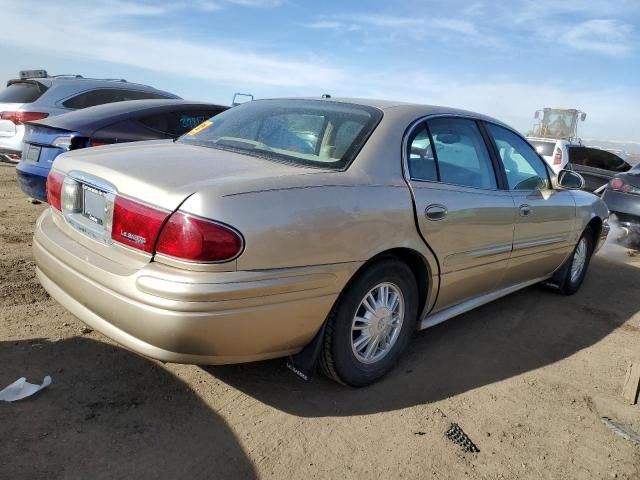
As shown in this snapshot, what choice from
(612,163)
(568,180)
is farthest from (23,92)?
(612,163)

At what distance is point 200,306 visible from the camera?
212cm

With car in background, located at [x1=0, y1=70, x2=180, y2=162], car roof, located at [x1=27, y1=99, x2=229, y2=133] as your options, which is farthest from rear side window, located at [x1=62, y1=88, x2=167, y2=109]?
car roof, located at [x1=27, y1=99, x2=229, y2=133]

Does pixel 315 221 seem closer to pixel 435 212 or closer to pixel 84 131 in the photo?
pixel 435 212

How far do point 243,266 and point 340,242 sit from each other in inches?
20.5

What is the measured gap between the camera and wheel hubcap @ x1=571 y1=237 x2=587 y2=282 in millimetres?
5036

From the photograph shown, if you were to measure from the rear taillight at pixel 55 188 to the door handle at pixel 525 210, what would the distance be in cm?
300

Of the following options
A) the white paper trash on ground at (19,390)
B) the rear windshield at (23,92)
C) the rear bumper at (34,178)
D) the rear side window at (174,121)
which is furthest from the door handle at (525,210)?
the rear windshield at (23,92)

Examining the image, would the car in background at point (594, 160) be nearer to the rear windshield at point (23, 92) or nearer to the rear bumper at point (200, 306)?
the rear windshield at point (23, 92)

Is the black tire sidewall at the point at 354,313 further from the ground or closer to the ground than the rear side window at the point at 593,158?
closer to the ground

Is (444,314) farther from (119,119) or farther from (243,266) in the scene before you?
(119,119)

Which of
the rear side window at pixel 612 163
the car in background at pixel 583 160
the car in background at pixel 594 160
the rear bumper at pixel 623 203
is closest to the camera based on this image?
the rear bumper at pixel 623 203

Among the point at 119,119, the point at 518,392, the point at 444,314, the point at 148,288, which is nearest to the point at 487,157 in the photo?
the point at 444,314

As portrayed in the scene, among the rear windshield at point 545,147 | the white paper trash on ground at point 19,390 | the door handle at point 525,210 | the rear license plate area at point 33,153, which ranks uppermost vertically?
the rear windshield at point 545,147

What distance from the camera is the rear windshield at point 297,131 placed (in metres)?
2.85
